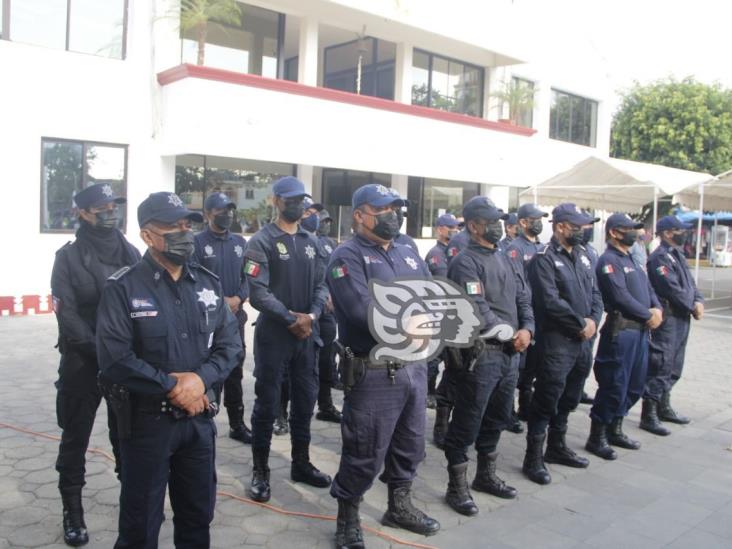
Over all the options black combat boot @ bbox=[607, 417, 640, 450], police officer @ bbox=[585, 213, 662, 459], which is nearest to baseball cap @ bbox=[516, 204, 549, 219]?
police officer @ bbox=[585, 213, 662, 459]

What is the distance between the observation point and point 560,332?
5172 millimetres

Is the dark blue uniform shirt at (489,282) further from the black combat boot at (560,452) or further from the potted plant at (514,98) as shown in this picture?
the potted plant at (514,98)

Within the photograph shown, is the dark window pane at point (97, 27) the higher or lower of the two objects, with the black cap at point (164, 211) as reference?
higher

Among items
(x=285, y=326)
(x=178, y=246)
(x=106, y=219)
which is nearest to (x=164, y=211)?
(x=178, y=246)

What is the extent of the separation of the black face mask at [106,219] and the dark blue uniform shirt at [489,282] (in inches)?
86.7

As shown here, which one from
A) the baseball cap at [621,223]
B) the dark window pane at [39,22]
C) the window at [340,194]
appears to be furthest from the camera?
the window at [340,194]

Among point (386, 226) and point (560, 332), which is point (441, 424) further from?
point (386, 226)

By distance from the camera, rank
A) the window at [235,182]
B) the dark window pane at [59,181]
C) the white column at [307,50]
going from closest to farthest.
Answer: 1. the dark window pane at [59,181]
2. the window at [235,182]
3. the white column at [307,50]

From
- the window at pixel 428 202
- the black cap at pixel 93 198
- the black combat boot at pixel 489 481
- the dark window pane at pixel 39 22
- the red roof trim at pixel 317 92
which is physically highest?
the dark window pane at pixel 39 22

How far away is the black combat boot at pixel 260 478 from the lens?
442 cm

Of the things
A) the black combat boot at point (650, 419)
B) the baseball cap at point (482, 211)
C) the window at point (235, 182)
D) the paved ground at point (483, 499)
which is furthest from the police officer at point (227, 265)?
the window at point (235, 182)

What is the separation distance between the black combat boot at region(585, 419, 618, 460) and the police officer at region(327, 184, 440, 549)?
7.07 feet

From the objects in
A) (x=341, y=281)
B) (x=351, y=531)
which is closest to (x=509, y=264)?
(x=341, y=281)

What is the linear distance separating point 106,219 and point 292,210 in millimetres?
1355
